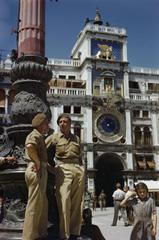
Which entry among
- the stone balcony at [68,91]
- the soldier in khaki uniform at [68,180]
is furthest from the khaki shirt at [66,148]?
the stone balcony at [68,91]

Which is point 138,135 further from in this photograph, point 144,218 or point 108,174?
point 144,218

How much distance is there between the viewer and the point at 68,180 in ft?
16.0

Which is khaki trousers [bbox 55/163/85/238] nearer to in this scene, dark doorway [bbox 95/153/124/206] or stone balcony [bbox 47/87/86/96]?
dark doorway [bbox 95/153/124/206]

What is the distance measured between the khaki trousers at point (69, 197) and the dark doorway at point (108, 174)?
104 ft

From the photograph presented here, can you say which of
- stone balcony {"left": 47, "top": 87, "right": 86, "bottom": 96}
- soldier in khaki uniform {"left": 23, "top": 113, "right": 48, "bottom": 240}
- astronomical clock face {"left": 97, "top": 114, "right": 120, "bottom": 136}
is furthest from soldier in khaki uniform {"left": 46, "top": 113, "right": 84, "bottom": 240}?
stone balcony {"left": 47, "top": 87, "right": 86, "bottom": 96}

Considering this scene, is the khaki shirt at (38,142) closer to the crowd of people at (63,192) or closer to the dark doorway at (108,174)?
the crowd of people at (63,192)

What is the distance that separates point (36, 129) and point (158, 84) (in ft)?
125

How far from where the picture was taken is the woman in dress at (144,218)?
493cm

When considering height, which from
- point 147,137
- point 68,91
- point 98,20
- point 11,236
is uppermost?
point 98,20

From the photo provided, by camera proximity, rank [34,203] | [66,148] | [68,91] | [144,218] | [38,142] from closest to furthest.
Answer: [34,203] < [38,142] < [144,218] < [66,148] < [68,91]

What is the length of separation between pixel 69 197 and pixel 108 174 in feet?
113

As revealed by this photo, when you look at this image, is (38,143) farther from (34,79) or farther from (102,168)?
(102,168)

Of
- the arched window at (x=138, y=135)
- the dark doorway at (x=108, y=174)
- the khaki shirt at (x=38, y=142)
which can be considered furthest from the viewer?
the arched window at (x=138, y=135)

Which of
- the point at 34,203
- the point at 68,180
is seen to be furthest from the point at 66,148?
the point at 34,203
